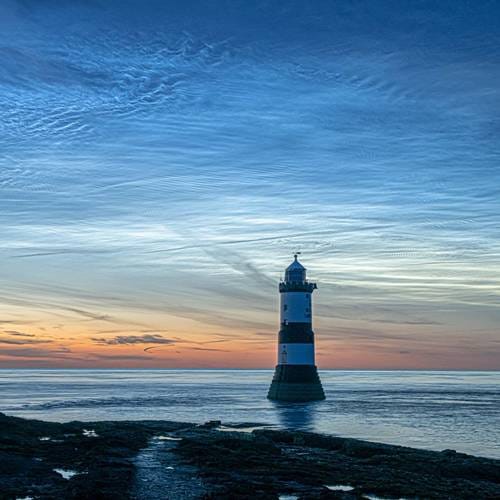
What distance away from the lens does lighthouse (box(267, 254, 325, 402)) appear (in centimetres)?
7131

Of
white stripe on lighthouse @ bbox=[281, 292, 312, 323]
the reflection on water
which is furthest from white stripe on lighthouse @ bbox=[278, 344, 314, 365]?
the reflection on water

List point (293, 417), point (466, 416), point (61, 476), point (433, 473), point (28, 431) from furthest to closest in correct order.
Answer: point (466, 416), point (293, 417), point (28, 431), point (433, 473), point (61, 476)

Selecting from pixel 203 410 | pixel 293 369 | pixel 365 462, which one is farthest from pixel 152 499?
pixel 203 410

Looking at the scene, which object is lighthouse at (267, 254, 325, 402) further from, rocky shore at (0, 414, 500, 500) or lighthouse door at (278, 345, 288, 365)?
rocky shore at (0, 414, 500, 500)

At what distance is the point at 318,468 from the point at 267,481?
4442 mm

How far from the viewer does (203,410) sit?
83.8 meters

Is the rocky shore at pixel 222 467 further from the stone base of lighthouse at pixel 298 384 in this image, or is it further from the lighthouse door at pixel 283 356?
the stone base of lighthouse at pixel 298 384

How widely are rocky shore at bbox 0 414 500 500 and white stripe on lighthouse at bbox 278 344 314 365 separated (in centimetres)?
2261

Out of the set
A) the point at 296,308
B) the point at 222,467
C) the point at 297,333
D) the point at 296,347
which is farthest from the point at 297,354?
the point at 222,467

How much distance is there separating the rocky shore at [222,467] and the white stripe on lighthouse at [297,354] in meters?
22.6

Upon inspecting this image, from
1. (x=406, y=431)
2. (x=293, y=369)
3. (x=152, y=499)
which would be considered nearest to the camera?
(x=152, y=499)

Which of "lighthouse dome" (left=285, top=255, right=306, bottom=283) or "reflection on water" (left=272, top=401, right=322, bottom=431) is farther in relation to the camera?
"lighthouse dome" (left=285, top=255, right=306, bottom=283)

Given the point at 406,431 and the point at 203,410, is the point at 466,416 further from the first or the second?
the point at 203,410

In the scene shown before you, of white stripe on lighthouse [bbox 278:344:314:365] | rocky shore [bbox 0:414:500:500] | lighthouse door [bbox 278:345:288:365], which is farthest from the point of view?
lighthouse door [bbox 278:345:288:365]
